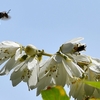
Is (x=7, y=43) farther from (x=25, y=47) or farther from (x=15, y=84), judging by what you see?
(x=15, y=84)

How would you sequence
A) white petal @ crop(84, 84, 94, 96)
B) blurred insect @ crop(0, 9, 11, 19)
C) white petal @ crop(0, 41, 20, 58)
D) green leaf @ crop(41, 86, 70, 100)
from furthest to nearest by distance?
1. blurred insect @ crop(0, 9, 11, 19)
2. white petal @ crop(0, 41, 20, 58)
3. white petal @ crop(84, 84, 94, 96)
4. green leaf @ crop(41, 86, 70, 100)

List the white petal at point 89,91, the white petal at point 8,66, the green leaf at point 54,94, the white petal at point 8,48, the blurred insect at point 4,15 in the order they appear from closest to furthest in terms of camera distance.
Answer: the green leaf at point 54,94 < the white petal at point 89,91 < the white petal at point 8,66 < the white petal at point 8,48 < the blurred insect at point 4,15

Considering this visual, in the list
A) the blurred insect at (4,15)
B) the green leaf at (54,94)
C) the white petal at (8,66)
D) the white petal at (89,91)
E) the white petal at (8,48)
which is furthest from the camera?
the blurred insect at (4,15)

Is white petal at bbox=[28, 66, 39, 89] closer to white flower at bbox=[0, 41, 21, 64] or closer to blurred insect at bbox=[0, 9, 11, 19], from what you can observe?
white flower at bbox=[0, 41, 21, 64]

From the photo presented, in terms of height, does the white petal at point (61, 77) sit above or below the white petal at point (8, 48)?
below

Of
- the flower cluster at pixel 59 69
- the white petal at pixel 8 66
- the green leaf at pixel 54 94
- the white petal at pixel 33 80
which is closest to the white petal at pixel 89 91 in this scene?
the flower cluster at pixel 59 69

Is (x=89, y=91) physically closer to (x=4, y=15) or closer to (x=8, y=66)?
(x=8, y=66)

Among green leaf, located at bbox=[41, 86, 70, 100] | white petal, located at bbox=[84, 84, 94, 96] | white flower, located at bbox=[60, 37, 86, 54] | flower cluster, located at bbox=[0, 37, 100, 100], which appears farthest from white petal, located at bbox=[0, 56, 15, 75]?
green leaf, located at bbox=[41, 86, 70, 100]

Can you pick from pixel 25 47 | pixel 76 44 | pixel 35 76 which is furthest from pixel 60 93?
pixel 25 47

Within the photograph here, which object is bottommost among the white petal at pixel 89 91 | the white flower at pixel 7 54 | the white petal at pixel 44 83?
the white petal at pixel 89 91

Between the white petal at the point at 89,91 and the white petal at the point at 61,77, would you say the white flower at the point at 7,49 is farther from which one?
the white petal at the point at 89,91
